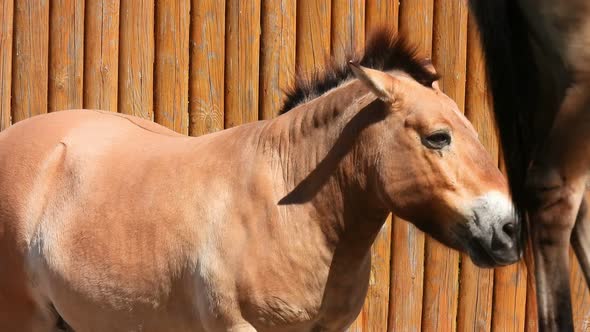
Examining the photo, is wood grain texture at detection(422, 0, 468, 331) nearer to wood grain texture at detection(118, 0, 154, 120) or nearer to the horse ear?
wood grain texture at detection(118, 0, 154, 120)

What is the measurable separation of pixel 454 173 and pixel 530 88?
1.33 ft

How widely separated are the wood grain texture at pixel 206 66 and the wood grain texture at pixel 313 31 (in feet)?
1.35

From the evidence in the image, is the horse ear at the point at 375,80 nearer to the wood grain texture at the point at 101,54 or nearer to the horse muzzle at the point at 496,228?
the horse muzzle at the point at 496,228

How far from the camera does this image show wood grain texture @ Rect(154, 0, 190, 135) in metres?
5.52

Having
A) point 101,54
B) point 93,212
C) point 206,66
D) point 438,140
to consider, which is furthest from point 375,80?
point 101,54

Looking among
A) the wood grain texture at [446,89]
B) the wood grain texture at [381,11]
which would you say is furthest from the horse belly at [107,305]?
the wood grain texture at [381,11]

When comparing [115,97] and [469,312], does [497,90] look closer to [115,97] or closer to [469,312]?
[469,312]

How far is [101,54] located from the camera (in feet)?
18.1

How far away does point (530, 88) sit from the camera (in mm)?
3744

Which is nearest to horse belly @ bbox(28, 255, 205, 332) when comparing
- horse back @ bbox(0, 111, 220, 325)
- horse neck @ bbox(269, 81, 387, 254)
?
horse back @ bbox(0, 111, 220, 325)

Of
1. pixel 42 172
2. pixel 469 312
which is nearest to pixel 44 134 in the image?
pixel 42 172

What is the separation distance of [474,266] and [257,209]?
186 centimetres

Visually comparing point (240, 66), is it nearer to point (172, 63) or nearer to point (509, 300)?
point (172, 63)

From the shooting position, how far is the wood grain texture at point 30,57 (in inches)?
218
